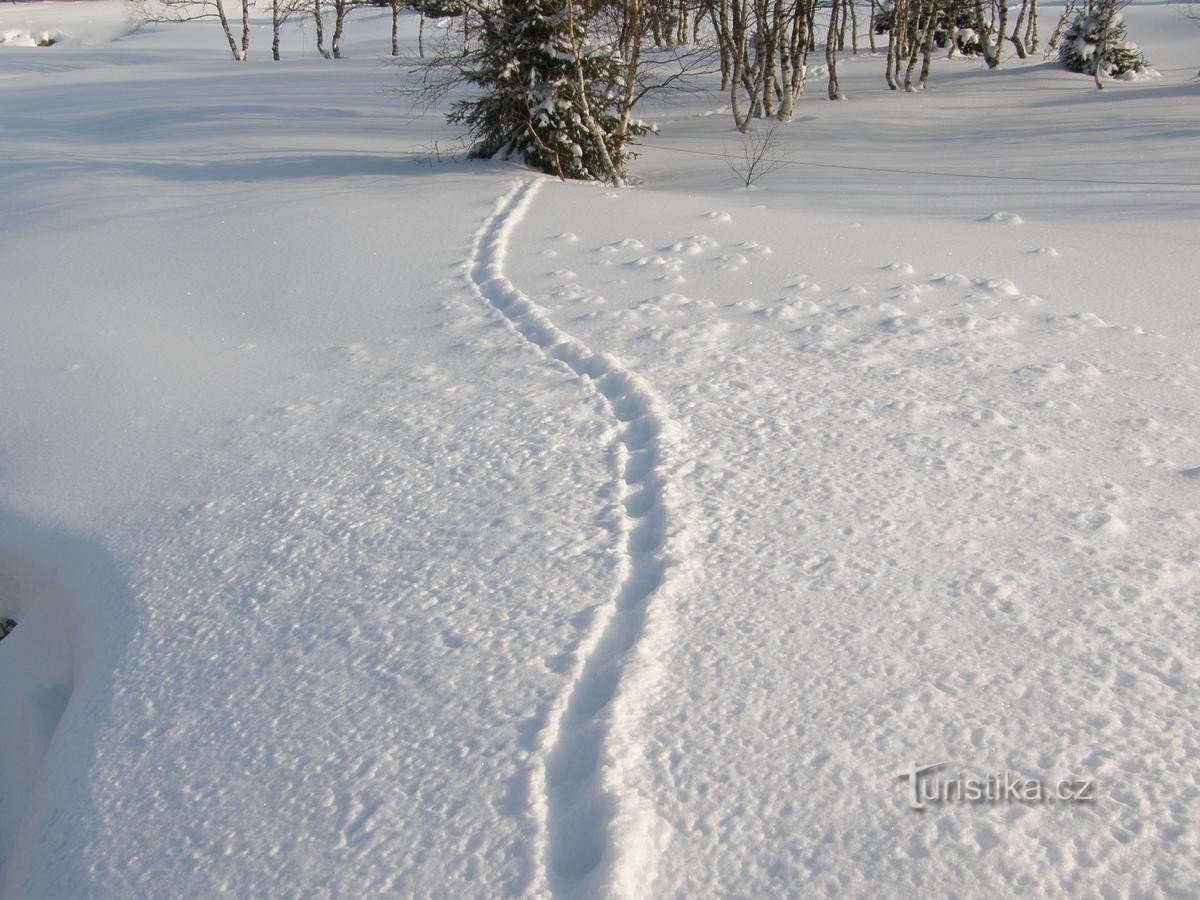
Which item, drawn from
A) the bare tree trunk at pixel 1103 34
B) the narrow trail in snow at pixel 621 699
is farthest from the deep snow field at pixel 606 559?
the bare tree trunk at pixel 1103 34

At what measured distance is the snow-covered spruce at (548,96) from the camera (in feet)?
33.1

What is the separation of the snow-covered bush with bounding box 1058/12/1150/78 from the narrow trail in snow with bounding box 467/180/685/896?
17.5 meters

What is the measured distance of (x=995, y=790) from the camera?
2338mm

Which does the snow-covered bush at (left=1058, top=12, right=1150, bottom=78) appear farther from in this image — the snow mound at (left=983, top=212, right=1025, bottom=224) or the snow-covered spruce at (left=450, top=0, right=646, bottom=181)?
the snow mound at (left=983, top=212, right=1025, bottom=224)

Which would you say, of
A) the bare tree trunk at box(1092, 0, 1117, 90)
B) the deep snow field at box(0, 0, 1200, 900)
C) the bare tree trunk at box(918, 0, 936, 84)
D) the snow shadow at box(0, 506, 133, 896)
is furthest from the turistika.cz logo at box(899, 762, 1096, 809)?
the bare tree trunk at box(918, 0, 936, 84)

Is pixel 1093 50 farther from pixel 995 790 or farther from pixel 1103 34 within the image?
pixel 995 790

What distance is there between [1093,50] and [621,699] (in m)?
19.6

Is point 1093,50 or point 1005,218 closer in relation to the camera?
point 1005,218

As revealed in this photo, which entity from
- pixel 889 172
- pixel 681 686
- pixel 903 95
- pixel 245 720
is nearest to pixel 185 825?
pixel 245 720

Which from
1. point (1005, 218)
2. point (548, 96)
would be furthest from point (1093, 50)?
point (1005, 218)

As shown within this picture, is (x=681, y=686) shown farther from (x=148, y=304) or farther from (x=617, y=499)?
(x=148, y=304)

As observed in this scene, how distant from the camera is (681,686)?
9.07 ft

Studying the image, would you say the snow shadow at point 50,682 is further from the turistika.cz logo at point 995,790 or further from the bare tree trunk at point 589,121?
the bare tree trunk at point 589,121

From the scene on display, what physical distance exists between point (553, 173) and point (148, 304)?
5.13 meters
